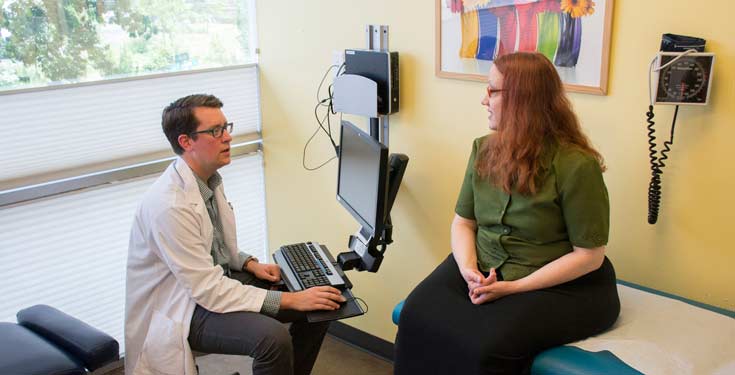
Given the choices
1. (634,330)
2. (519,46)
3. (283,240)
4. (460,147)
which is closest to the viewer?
(634,330)

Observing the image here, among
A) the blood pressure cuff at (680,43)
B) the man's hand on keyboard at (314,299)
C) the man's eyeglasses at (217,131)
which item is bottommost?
the man's hand on keyboard at (314,299)

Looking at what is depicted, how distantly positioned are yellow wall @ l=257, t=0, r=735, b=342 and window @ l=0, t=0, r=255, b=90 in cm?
18

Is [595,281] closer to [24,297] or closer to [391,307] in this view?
[391,307]

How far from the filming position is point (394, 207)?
9.32 ft

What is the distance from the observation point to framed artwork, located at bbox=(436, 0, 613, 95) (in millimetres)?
2080

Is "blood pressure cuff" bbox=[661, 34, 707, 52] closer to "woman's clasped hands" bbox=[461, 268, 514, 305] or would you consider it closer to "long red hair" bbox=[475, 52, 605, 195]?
"long red hair" bbox=[475, 52, 605, 195]

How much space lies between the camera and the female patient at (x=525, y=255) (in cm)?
184

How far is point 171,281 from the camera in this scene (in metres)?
2.17

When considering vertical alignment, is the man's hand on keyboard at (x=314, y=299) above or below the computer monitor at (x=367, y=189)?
below

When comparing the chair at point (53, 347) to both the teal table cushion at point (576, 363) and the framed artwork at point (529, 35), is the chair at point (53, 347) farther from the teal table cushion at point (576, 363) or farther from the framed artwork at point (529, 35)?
the framed artwork at point (529, 35)

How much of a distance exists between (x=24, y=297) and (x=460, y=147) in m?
1.79

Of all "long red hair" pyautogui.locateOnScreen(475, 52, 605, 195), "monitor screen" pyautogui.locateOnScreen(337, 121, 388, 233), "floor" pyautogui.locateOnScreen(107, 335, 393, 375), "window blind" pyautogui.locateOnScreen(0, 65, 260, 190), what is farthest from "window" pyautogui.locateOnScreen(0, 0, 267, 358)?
"long red hair" pyautogui.locateOnScreen(475, 52, 605, 195)

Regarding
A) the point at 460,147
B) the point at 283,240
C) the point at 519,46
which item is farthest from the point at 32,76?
the point at 519,46

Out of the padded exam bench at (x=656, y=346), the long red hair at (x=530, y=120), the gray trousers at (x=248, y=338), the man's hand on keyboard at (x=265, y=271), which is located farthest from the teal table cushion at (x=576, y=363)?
the man's hand on keyboard at (x=265, y=271)
